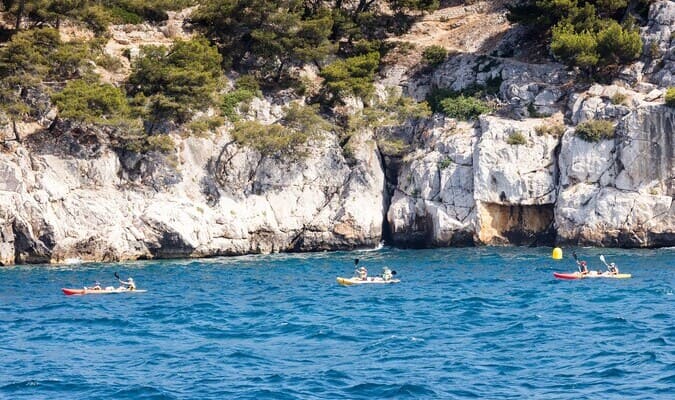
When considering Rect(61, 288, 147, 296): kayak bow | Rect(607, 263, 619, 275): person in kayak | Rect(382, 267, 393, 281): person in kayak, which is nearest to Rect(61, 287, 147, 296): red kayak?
Rect(61, 288, 147, 296): kayak bow

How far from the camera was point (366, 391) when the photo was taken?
25.8 metres

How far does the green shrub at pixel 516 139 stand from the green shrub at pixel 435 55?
11.4 metres

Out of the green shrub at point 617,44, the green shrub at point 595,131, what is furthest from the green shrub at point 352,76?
the green shrub at point 617,44

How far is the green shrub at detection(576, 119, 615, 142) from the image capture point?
183 feet

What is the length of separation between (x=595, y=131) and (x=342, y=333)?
27.7m

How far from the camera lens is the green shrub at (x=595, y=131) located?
55812mm

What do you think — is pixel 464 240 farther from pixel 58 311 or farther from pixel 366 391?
pixel 366 391

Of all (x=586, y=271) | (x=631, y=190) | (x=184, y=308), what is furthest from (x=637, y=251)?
(x=184, y=308)

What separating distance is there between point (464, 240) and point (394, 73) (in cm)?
1548

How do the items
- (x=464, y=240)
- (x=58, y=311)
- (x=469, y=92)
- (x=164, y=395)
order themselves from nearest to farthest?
(x=164, y=395) < (x=58, y=311) < (x=464, y=240) < (x=469, y=92)

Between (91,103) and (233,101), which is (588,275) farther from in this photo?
(91,103)

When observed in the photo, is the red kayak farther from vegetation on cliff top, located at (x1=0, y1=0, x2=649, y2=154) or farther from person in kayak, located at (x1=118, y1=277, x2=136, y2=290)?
vegetation on cliff top, located at (x1=0, y1=0, x2=649, y2=154)

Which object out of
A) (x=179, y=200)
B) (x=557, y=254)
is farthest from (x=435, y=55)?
(x=179, y=200)

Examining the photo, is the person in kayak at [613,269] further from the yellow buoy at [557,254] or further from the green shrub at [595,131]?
the green shrub at [595,131]
